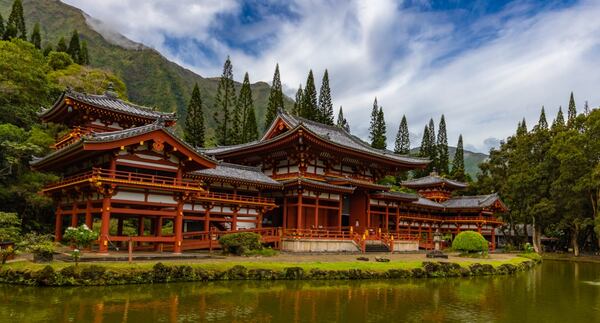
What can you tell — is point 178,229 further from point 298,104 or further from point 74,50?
point 74,50

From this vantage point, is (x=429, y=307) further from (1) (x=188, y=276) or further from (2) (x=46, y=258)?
(2) (x=46, y=258)

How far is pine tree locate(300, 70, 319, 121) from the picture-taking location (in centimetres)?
6800

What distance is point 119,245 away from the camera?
28906 mm

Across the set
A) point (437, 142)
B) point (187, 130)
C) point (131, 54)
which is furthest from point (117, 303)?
point (131, 54)

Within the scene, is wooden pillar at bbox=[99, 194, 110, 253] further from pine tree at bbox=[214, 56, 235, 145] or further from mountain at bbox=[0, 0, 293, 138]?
mountain at bbox=[0, 0, 293, 138]

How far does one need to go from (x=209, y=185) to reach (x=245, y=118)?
125 feet

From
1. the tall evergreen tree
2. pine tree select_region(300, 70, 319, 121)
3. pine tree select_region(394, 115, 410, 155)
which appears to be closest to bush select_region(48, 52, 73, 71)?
the tall evergreen tree

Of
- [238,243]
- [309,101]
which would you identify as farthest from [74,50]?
[238,243]

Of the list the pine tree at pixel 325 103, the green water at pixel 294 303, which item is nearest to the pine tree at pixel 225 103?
the pine tree at pixel 325 103

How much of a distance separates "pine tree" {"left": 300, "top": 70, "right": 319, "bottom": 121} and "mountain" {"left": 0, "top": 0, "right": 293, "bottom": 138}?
59.6 meters

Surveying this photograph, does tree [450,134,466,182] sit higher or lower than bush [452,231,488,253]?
higher

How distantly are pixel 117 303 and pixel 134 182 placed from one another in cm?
935

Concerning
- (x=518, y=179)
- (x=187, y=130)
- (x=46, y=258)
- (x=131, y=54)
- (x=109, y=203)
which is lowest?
(x=46, y=258)

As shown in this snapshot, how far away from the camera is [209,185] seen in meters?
31.8
